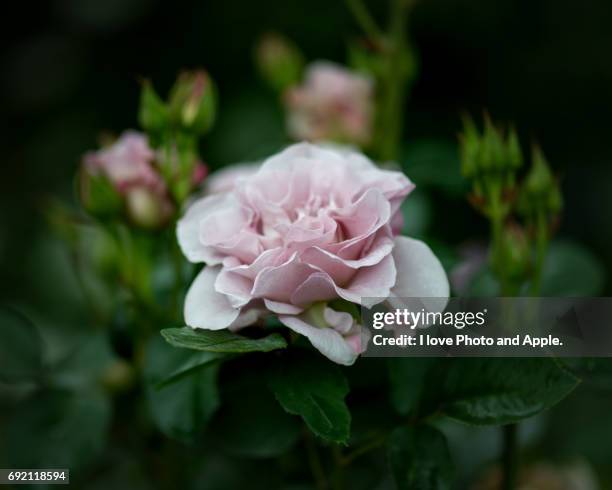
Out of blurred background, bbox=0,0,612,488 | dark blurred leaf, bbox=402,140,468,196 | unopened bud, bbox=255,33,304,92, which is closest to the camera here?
dark blurred leaf, bbox=402,140,468,196

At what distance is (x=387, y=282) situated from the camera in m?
0.47

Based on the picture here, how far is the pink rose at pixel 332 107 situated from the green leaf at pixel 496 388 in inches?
15.2

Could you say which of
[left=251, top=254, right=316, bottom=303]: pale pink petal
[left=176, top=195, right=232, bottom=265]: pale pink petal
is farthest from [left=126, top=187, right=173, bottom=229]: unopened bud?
[left=251, top=254, right=316, bottom=303]: pale pink petal

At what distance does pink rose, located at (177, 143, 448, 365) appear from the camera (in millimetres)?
473

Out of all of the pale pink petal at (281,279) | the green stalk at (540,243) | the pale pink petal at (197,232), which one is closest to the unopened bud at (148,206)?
the pale pink petal at (197,232)

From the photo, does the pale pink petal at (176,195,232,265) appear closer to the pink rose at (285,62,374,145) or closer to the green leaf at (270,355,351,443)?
the green leaf at (270,355,351,443)

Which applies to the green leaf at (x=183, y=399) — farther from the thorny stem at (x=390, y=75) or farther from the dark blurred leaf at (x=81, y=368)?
the thorny stem at (x=390, y=75)

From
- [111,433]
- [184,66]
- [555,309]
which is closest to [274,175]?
[555,309]

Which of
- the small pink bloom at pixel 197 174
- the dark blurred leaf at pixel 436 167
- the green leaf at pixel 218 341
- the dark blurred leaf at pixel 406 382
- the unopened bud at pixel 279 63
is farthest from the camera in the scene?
the unopened bud at pixel 279 63

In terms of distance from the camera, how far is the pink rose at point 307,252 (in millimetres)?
473

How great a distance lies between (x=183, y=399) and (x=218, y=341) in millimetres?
125

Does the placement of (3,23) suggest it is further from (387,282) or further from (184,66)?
(387,282)

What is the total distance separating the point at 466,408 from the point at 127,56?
4.64 ft

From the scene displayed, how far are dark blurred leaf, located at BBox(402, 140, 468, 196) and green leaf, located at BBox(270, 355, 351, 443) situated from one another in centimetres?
35
